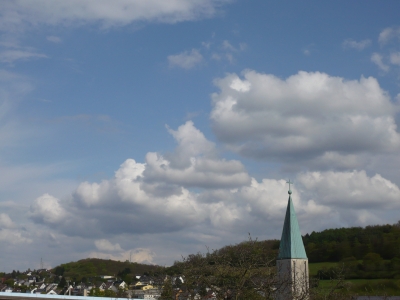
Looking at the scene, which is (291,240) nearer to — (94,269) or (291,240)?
(291,240)

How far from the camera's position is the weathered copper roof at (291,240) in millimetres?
70875

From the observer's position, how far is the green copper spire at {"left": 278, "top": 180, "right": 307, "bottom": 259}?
7088cm

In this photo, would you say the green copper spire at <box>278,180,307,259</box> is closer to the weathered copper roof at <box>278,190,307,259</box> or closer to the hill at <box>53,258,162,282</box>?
the weathered copper roof at <box>278,190,307,259</box>

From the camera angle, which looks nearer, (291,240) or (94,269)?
(291,240)

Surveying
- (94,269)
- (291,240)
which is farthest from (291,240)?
(94,269)

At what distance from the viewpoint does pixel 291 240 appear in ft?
235

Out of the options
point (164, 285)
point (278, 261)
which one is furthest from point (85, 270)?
point (164, 285)

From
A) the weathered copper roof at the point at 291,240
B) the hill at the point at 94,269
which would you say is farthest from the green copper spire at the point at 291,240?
the hill at the point at 94,269

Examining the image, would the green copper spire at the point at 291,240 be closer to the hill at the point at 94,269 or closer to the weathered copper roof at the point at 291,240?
the weathered copper roof at the point at 291,240

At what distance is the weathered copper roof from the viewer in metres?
70.9

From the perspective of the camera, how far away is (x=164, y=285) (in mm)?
47719

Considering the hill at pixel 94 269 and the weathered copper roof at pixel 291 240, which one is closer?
the weathered copper roof at pixel 291 240

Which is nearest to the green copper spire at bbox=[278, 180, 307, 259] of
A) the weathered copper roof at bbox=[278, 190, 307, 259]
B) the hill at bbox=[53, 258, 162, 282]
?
the weathered copper roof at bbox=[278, 190, 307, 259]

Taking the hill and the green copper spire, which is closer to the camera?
the green copper spire
